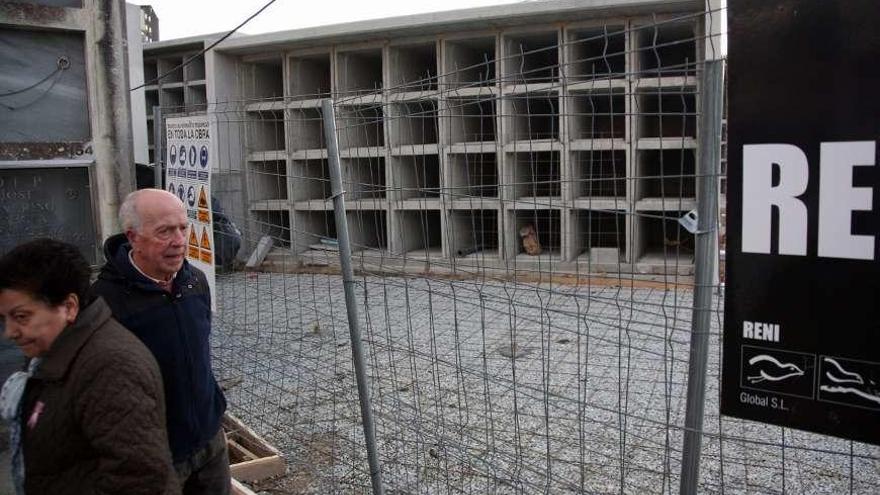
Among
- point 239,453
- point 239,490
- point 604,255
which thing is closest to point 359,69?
point 604,255

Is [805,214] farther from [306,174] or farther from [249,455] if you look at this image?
[306,174]

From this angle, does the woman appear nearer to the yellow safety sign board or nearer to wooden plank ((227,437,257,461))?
wooden plank ((227,437,257,461))

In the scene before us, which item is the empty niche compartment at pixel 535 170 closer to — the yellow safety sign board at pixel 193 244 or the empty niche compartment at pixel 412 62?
the empty niche compartment at pixel 412 62

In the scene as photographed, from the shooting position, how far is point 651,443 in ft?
10.0

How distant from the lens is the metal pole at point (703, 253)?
1507 mm

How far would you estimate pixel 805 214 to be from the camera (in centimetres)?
139

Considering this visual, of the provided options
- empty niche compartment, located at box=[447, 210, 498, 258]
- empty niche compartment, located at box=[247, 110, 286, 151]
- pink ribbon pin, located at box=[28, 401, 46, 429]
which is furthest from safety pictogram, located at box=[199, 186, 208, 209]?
empty niche compartment, located at box=[247, 110, 286, 151]

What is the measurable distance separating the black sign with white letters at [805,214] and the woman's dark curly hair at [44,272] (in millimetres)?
1442

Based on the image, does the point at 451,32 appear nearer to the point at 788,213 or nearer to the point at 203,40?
the point at 203,40

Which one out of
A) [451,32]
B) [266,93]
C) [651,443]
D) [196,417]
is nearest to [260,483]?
[196,417]

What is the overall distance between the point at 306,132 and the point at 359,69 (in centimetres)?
98

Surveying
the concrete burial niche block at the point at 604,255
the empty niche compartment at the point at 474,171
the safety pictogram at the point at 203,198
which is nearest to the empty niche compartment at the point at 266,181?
the empty niche compartment at the point at 474,171

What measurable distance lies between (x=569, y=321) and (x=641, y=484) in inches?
96.8

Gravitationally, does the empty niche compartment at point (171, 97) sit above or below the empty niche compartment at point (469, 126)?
above
